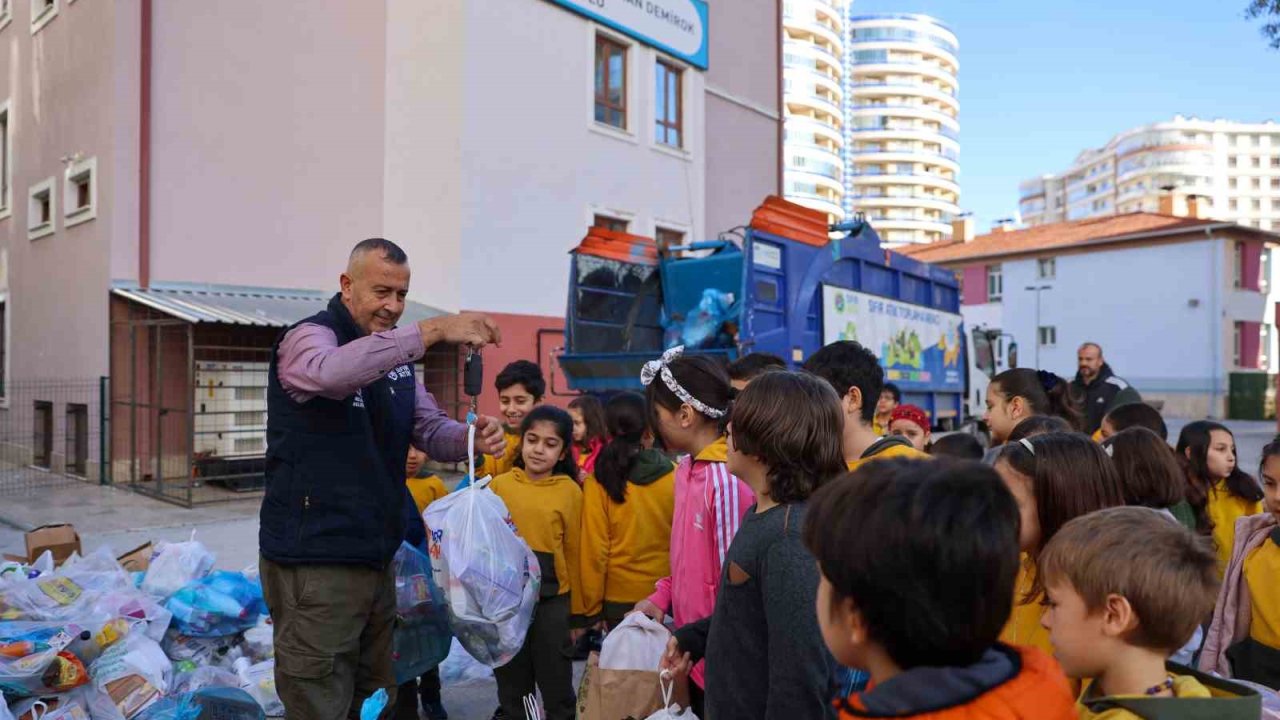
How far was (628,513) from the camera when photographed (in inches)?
153

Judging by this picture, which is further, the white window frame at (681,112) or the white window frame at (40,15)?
the white window frame at (681,112)

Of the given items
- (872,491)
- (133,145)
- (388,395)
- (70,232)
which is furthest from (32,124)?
(872,491)

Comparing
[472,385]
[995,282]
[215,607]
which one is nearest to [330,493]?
[472,385]

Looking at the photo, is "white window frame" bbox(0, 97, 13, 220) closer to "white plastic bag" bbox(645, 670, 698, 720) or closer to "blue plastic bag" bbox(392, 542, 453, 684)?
"blue plastic bag" bbox(392, 542, 453, 684)

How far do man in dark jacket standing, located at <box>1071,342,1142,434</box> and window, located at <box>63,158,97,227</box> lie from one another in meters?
11.6

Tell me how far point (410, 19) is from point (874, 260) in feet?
27.4

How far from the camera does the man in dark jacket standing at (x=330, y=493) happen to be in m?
2.82

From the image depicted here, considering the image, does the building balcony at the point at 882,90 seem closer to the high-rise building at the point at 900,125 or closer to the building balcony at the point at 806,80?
the high-rise building at the point at 900,125

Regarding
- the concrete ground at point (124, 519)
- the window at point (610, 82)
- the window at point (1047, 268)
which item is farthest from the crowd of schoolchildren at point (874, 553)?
the window at point (1047, 268)

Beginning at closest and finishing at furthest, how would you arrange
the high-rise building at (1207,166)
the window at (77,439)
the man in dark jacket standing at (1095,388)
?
1. the man in dark jacket standing at (1095,388)
2. the window at (77,439)
3. the high-rise building at (1207,166)

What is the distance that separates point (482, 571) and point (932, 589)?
2.32 m

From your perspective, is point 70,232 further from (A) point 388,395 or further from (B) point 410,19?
(A) point 388,395

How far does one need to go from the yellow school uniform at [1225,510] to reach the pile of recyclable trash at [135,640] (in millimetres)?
4383

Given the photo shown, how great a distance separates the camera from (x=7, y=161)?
614 inches
